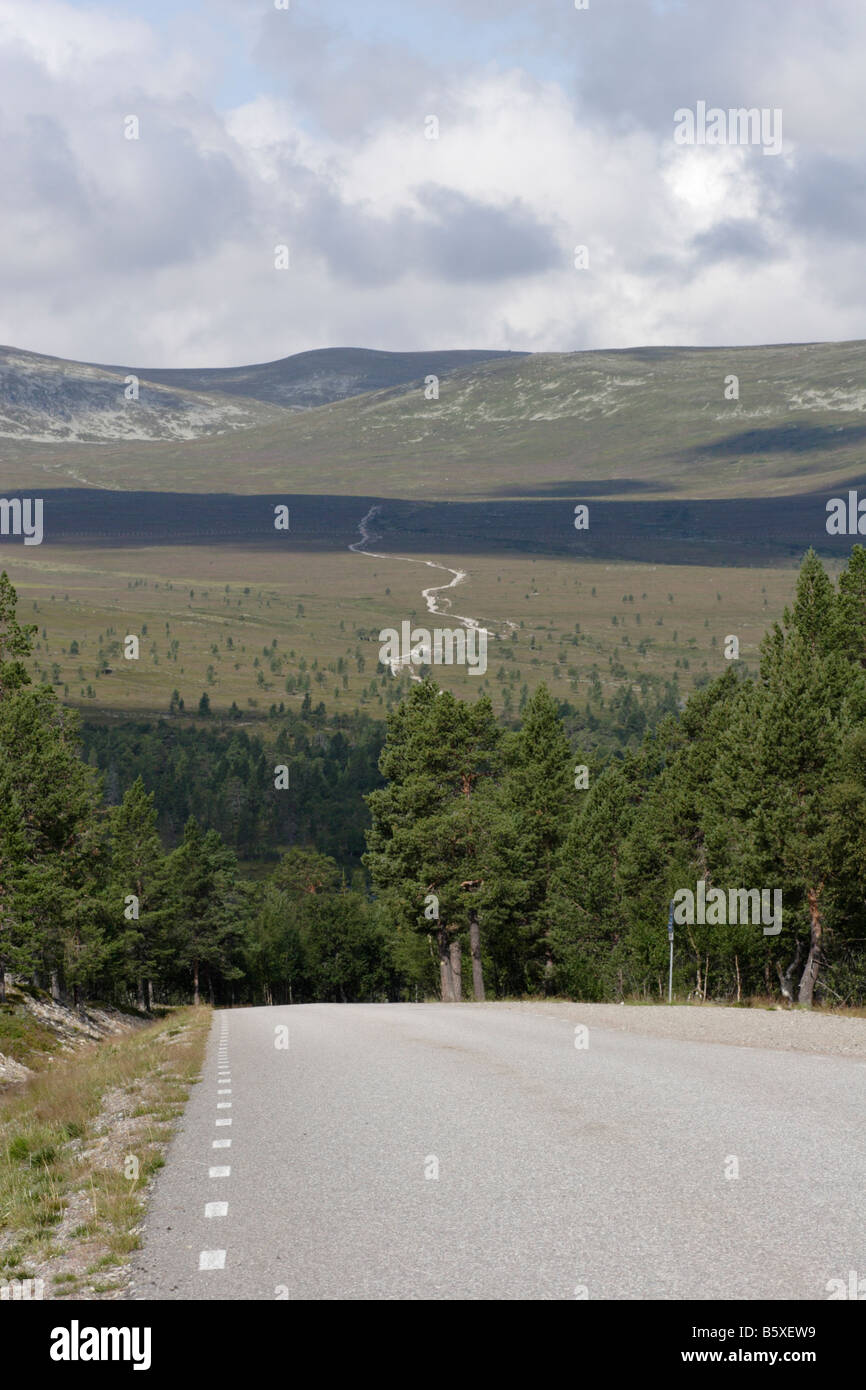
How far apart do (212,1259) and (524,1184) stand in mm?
3011

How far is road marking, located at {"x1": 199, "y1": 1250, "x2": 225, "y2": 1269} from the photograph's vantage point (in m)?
9.12

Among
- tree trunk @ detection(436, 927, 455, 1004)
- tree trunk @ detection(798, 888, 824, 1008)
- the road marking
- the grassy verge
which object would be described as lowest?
tree trunk @ detection(436, 927, 455, 1004)

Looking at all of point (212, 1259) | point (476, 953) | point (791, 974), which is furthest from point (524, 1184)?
point (791, 974)

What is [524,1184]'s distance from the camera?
11141 millimetres

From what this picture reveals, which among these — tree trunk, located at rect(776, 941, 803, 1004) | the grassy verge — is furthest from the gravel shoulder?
tree trunk, located at rect(776, 941, 803, 1004)

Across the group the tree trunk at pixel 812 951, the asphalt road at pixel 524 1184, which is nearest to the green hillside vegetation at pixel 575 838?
the tree trunk at pixel 812 951

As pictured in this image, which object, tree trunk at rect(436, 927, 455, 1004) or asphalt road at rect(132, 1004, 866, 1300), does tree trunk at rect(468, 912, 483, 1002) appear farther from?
asphalt road at rect(132, 1004, 866, 1300)

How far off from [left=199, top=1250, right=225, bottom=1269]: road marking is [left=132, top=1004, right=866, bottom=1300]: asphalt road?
25 mm

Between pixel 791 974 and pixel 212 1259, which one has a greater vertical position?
pixel 212 1259

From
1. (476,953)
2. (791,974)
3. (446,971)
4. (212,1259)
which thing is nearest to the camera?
(212,1259)

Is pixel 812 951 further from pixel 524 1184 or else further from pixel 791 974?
pixel 524 1184

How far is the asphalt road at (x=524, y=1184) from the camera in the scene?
8500 millimetres

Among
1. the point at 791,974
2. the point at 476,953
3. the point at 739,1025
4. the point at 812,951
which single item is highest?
the point at 739,1025
